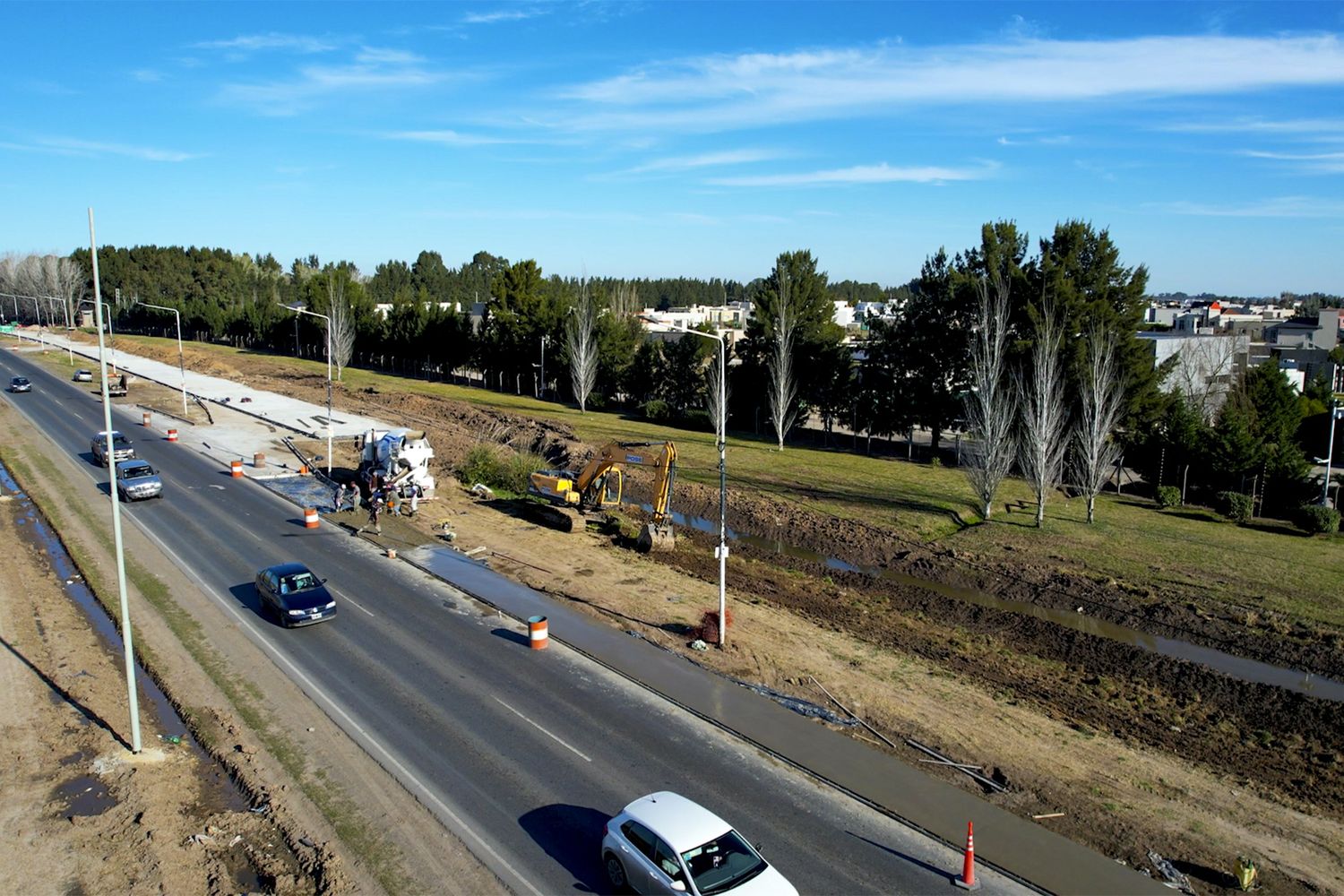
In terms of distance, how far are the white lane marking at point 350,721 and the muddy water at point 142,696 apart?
2559mm

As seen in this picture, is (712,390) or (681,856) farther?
(712,390)

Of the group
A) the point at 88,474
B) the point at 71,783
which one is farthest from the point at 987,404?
the point at 88,474

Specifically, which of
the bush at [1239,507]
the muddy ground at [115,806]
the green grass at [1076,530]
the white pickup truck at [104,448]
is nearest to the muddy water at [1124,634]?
the green grass at [1076,530]

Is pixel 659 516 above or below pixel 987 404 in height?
below

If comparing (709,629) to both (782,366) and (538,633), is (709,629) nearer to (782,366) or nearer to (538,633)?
(538,633)

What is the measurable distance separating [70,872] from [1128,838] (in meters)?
17.5

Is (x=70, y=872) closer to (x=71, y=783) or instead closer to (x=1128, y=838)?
(x=71, y=783)

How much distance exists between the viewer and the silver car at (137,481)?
3828 cm

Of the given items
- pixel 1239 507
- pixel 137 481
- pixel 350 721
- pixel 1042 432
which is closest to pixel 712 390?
pixel 1042 432

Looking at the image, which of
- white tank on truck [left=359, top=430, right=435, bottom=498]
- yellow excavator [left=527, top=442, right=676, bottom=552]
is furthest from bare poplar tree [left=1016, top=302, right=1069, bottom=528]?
white tank on truck [left=359, top=430, right=435, bottom=498]

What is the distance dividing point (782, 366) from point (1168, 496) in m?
23.0

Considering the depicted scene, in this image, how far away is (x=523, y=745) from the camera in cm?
1822

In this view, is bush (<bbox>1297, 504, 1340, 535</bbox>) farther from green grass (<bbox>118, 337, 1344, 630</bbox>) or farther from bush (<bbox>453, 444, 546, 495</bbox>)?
bush (<bbox>453, 444, 546, 495</bbox>)

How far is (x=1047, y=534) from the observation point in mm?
37000
